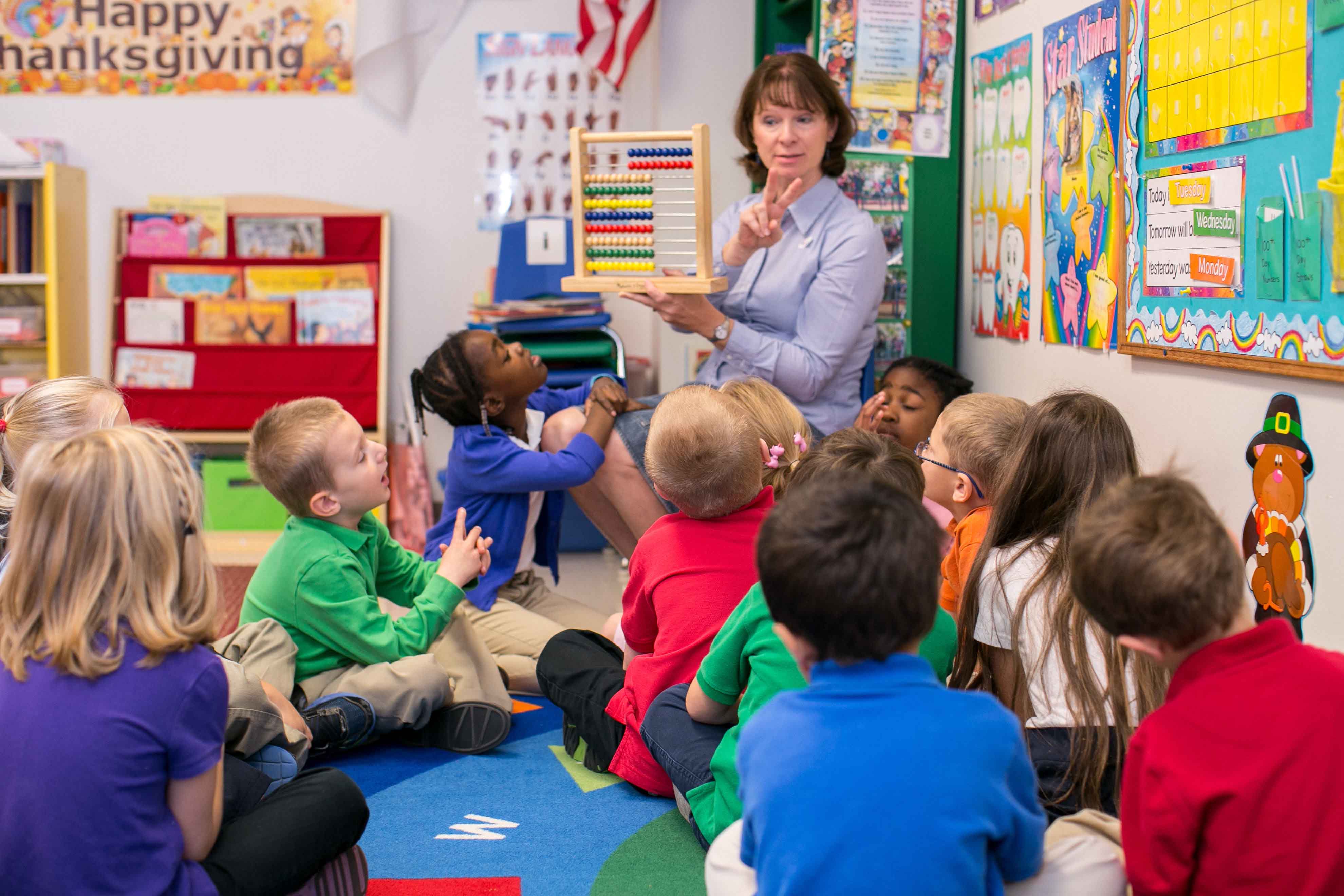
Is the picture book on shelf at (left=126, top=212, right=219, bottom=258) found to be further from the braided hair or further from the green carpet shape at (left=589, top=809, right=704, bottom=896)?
the green carpet shape at (left=589, top=809, right=704, bottom=896)

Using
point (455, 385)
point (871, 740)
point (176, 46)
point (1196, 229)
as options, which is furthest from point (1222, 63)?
point (176, 46)

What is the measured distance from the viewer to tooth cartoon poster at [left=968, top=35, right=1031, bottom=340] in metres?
2.71

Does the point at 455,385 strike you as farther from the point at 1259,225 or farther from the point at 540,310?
the point at 1259,225

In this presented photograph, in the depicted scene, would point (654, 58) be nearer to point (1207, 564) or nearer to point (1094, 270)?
point (1094, 270)

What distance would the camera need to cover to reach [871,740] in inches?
40.8

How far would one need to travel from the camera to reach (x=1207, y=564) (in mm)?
1061

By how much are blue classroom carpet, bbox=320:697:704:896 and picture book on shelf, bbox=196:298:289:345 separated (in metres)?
2.44

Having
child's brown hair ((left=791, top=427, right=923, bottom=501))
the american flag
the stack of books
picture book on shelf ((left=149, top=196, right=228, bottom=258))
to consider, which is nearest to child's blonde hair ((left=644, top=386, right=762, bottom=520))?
child's brown hair ((left=791, top=427, right=923, bottom=501))

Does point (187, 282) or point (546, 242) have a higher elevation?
point (546, 242)

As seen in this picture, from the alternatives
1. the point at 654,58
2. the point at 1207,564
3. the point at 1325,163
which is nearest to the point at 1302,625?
the point at 1325,163

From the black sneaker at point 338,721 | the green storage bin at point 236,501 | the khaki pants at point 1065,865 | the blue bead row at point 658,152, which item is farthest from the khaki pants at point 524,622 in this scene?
the green storage bin at point 236,501

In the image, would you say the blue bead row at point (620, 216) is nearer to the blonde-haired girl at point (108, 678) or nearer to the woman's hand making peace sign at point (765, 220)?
the woman's hand making peace sign at point (765, 220)

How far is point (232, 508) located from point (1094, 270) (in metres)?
3.03

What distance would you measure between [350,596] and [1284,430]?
1.55m
